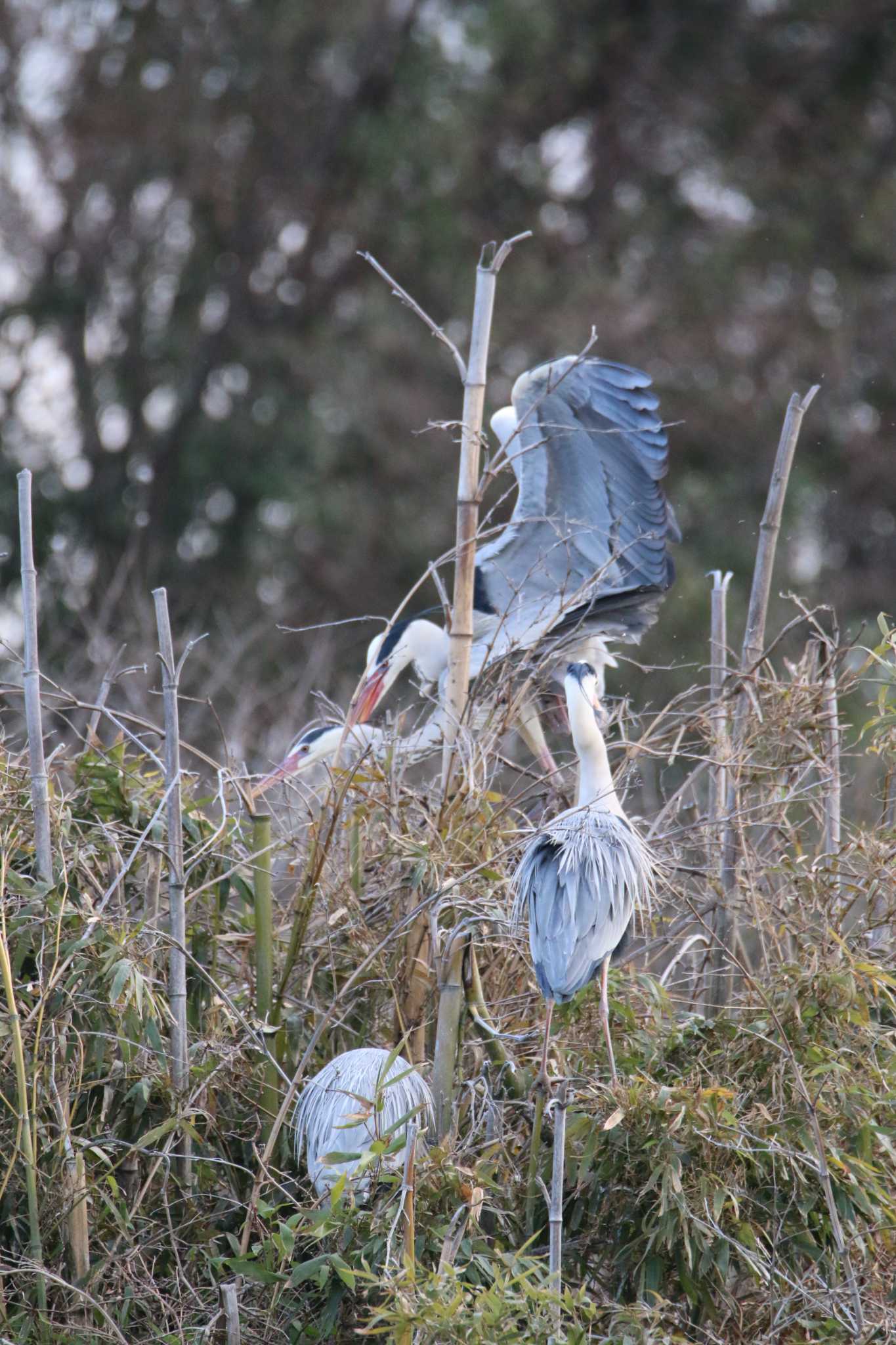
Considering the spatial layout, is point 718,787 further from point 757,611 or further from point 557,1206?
point 557,1206

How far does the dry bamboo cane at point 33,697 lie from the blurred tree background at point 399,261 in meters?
7.49

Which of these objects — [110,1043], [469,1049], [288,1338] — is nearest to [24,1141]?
[110,1043]

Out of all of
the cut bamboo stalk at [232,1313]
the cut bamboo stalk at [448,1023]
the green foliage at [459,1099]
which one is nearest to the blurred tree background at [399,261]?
the green foliage at [459,1099]

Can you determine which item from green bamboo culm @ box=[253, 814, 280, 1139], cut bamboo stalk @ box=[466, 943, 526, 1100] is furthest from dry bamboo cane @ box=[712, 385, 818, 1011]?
green bamboo culm @ box=[253, 814, 280, 1139]

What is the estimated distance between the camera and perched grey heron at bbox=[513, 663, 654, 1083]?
2965mm

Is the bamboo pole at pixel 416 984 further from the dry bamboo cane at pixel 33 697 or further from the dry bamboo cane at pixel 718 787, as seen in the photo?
the dry bamboo cane at pixel 33 697

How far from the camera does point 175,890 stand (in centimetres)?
315

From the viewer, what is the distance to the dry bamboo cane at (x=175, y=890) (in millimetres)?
3119

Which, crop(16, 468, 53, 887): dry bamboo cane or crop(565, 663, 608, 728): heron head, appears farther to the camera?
crop(565, 663, 608, 728): heron head

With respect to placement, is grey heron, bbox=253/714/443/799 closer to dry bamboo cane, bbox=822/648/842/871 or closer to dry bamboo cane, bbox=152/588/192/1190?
dry bamboo cane, bbox=152/588/192/1190

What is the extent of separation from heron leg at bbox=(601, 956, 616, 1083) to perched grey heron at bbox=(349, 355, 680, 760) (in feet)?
4.49

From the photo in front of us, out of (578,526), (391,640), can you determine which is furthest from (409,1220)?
(391,640)

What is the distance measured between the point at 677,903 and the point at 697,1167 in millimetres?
781

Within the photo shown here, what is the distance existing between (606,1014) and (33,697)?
1.15 metres
